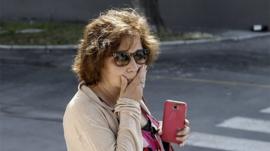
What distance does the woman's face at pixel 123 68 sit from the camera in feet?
9.00

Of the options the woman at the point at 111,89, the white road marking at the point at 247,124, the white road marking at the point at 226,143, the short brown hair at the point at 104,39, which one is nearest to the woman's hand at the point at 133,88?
the woman at the point at 111,89

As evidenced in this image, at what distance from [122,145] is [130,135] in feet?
0.18

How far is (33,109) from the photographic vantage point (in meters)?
9.69

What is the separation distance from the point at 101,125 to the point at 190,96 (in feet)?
25.7

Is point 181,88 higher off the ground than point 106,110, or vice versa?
point 106,110

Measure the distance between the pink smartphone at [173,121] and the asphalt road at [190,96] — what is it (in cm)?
443

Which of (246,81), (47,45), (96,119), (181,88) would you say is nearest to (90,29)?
(96,119)

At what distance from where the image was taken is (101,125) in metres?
2.67

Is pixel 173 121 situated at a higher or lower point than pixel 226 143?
higher

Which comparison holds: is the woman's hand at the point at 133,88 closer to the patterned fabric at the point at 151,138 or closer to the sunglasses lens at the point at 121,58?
the sunglasses lens at the point at 121,58

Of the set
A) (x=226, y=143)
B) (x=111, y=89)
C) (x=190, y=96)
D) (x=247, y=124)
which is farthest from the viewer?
(x=190, y=96)

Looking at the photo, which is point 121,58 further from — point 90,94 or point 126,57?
point 90,94

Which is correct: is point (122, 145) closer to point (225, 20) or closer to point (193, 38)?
point (193, 38)

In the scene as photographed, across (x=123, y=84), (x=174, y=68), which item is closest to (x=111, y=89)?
(x=123, y=84)
